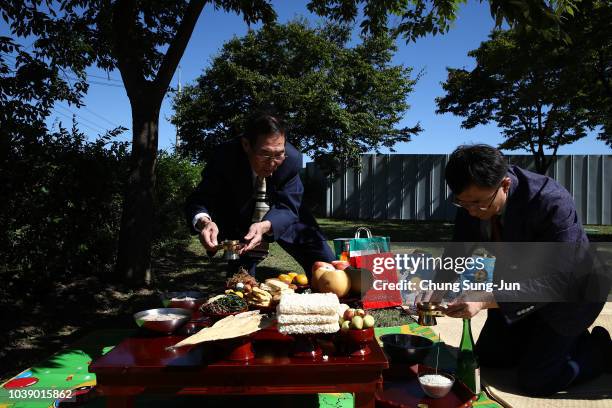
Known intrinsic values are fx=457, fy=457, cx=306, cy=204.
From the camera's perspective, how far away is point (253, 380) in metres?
1.67

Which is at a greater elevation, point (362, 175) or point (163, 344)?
point (362, 175)

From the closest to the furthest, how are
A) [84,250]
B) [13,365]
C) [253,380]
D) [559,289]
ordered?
1. [253,380]
2. [559,289]
3. [13,365]
4. [84,250]

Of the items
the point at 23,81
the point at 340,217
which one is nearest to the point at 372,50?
the point at 340,217

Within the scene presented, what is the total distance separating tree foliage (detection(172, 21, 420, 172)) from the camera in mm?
15312

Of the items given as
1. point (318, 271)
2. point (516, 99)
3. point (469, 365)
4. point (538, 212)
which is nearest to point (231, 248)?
point (318, 271)

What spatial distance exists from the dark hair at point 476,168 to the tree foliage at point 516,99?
8.72 m

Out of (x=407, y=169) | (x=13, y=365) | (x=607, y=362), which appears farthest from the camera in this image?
(x=407, y=169)

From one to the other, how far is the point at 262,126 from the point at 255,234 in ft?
2.09

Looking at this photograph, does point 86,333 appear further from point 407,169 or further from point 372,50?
point 372,50

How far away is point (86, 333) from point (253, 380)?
111 inches

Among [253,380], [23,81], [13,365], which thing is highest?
[23,81]

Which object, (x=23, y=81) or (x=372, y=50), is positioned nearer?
(x=23, y=81)

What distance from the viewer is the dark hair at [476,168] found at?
7.14 ft

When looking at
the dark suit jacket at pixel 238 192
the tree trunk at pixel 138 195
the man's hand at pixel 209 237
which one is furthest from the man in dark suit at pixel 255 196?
the tree trunk at pixel 138 195
